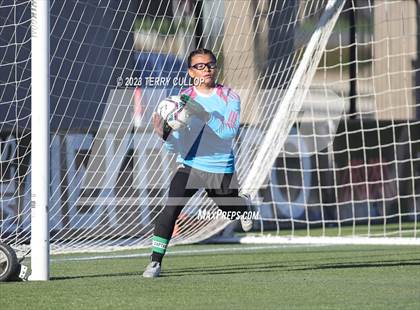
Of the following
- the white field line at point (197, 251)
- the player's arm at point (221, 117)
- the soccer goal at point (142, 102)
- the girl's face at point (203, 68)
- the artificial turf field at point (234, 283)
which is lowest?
the artificial turf field at point (234, 283)

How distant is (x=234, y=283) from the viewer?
7832 millimetres

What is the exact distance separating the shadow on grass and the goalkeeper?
1.50 ft

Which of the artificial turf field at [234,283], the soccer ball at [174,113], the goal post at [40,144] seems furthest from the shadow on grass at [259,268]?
the soccer ball at [174,113]

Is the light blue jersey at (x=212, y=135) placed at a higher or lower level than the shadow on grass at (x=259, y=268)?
higher

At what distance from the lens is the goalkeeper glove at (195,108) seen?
844 cm

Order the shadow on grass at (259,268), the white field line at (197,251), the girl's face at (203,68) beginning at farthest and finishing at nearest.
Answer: the white field line at (197,251) → the shadow on grass at (259,268) → the girl's face at (203,68)

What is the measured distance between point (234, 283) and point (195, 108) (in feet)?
4.46

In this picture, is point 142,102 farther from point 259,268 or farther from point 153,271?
point 153,271

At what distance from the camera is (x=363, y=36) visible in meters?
15.7

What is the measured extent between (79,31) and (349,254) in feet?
10.5

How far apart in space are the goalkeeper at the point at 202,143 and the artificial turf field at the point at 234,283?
1.74ft

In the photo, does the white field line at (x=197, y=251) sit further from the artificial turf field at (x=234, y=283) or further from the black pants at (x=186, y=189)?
the black pants at (x=186, y=189)

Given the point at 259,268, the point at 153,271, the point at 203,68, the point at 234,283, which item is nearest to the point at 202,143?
the point at 203,68

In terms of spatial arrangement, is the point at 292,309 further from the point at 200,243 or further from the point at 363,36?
the point at 363,36
